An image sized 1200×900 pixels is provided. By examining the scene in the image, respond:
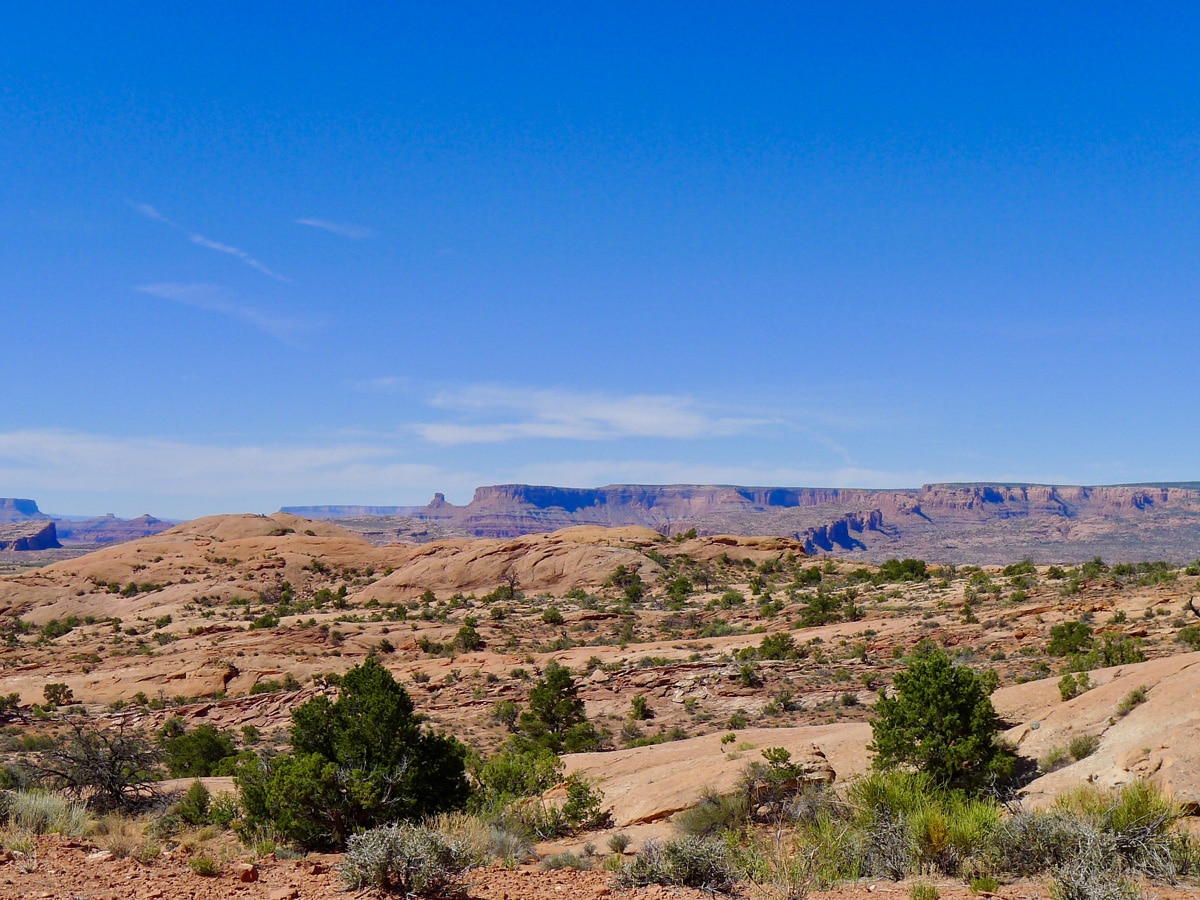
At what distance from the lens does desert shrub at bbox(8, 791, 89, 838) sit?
10969mm

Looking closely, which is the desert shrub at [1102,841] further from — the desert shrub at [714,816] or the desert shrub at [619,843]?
the desert shrub at [619,843]

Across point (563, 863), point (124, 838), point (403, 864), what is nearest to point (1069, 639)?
point (563, 863)

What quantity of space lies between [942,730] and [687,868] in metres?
7.02

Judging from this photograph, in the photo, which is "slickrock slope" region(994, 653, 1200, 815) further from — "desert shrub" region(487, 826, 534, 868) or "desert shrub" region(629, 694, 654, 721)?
"desert shrub" region(629, 694, 654, 721)

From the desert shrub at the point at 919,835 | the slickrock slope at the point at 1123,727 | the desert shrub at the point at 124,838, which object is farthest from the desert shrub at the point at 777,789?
the desert shrub at the point at 124,838

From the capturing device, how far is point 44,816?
37.4 feet

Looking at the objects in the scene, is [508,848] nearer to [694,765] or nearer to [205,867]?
[205,867]

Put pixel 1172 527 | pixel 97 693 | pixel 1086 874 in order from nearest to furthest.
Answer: pixel 1086 874, pixel 97 693, pixel 1172 527

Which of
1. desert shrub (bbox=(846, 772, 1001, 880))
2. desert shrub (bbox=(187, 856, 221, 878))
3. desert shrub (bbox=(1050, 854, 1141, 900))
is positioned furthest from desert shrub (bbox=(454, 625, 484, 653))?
desert shrub (bbox=(1050, 854, 1141, 900))

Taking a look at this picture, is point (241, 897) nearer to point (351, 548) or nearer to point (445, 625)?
point (445, 625)

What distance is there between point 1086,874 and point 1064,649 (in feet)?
72.6

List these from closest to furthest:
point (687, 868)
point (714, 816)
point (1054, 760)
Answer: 1. point (687, 868)
2. point (714, 816)
3. point (1054, 760)

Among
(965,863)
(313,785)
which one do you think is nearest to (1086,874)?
(965,863)

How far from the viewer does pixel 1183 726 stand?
11625mm
